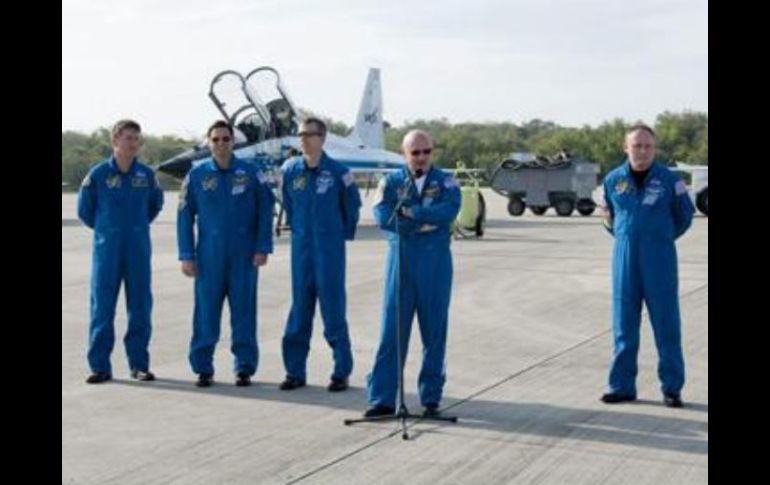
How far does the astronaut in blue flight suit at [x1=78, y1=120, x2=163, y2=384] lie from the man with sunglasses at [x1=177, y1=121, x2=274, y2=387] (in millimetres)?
433

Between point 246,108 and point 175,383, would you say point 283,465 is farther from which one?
point 246,108

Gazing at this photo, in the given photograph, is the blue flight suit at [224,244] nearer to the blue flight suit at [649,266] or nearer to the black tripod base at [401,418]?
the black tripod base at [401,418]

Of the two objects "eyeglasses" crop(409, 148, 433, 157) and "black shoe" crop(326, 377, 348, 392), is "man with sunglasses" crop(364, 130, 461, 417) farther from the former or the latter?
"black shoe" crop(326, 377, 348, 392)

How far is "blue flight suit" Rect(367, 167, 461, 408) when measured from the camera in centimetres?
639

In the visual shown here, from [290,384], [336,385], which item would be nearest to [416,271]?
[336,385]

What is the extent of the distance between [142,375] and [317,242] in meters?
1.77

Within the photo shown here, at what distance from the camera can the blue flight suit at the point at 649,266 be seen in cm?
673

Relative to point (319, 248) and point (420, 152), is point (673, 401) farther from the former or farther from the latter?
point (319, 248)

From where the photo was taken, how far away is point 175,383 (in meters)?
7.58

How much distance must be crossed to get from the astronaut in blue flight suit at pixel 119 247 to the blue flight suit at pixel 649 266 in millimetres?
3527

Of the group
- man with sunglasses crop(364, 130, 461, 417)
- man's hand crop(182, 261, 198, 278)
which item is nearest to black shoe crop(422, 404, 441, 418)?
man with sunglasses crop(364, 130, 461, 417)

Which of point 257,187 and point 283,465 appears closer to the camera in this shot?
point 283,465
